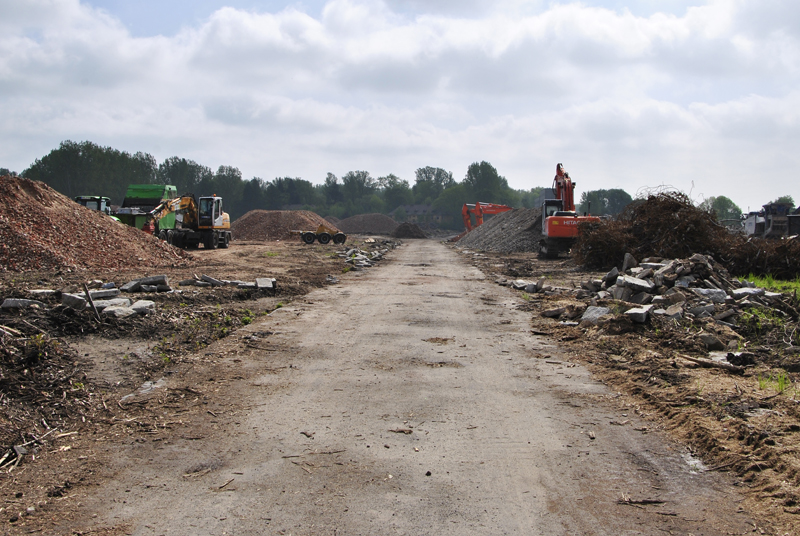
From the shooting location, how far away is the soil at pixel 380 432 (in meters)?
3.71

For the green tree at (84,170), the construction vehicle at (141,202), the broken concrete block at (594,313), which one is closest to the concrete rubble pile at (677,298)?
the broken concrete block at (594,313)

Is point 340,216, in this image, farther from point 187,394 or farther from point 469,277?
point 187,394

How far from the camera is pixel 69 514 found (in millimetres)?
3678

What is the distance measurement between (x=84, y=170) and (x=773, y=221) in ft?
311

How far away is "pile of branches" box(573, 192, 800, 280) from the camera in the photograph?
17016mm

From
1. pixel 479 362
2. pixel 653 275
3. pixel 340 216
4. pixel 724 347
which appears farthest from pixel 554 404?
pixel 340 216

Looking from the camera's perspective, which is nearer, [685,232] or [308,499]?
[308,499]

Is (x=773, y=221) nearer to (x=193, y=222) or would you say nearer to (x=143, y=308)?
(x=193, y=222)

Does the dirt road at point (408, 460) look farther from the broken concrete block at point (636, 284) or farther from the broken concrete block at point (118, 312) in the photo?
the broken concrete block at point (636, 284)

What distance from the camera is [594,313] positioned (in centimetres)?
1019

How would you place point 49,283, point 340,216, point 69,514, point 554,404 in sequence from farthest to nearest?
1. point 340,216
2. point 49,283
3. point 554,404
4. point 69,514

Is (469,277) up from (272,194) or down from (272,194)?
down

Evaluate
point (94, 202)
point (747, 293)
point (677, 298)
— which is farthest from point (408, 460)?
point (94, 202)

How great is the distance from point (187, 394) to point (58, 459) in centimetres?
172
